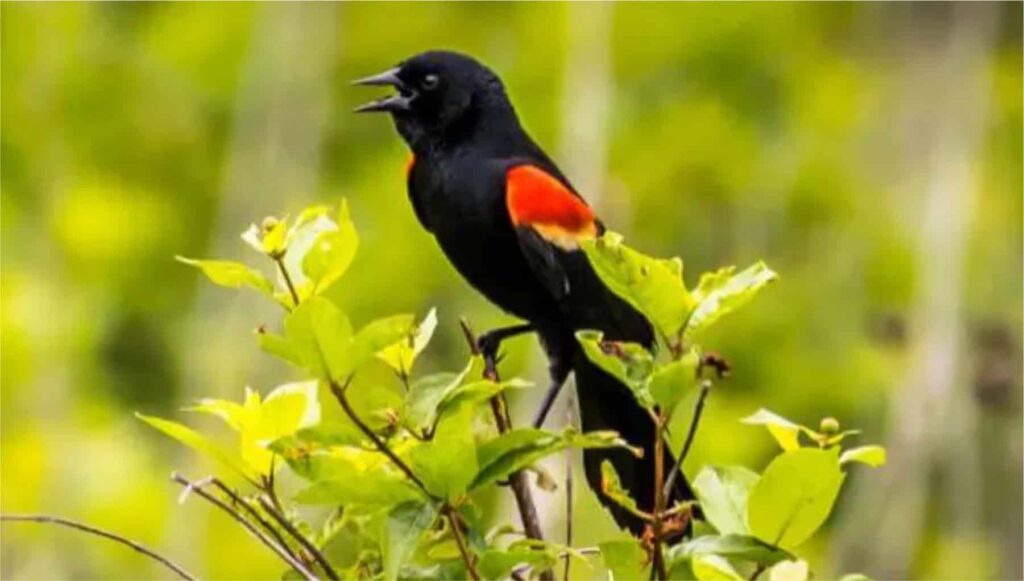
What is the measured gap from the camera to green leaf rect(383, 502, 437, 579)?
1256 millimetres

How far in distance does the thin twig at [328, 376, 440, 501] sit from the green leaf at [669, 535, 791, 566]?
5.9 inches

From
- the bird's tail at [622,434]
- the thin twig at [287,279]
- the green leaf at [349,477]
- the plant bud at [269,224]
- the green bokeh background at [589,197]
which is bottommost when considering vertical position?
Answer: the green bokeh background at [589,197]

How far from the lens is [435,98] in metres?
2.56

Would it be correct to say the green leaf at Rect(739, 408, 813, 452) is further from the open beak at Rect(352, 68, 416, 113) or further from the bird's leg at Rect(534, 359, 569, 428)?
the open beak at Rect(352, 68, 416, 113)

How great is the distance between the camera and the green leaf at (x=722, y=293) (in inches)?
50.1

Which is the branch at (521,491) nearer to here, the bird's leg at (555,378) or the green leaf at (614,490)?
the green leaf at (614,490)

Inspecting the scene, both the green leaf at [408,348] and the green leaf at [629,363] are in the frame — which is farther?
the green leaf at [408,348]

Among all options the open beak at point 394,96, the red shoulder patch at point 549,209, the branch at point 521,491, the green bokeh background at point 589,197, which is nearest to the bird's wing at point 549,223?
the red shoulder patch at point 549,209

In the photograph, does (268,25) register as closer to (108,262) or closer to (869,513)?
(108,262)

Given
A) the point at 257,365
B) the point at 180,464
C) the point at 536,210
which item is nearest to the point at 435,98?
the point at 536,210

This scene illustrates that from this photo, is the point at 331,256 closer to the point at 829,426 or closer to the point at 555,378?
the point at 829,426

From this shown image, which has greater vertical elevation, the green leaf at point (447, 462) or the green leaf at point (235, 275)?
the green leaf at point (235, 275)

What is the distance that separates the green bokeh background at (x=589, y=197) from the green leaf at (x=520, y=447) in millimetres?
1504

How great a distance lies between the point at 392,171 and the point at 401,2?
3.87 ft
